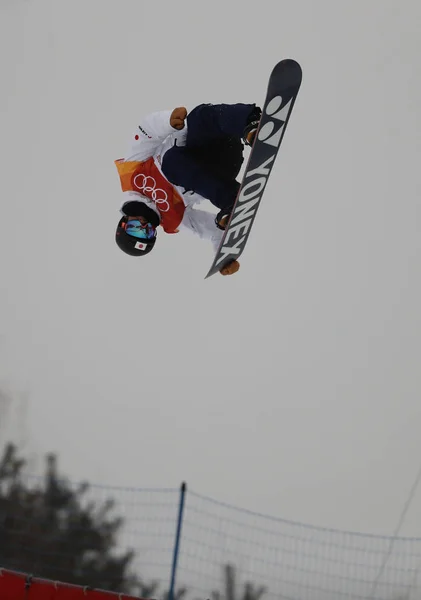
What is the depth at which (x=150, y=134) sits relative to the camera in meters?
3.72

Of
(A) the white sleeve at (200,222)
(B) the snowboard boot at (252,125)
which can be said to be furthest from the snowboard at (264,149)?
(A) the white sleeve at (200,222)

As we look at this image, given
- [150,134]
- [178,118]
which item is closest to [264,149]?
[178,118]

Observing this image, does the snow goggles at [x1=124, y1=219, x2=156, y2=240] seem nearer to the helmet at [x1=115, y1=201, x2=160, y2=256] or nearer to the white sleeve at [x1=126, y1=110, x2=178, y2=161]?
the helmet at [x1=115, y1=201, x2=160, y2=256]

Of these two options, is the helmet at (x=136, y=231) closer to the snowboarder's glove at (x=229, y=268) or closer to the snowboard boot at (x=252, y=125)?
the snowboarder's glove at (x=229, y=268)

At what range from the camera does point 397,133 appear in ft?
25.6

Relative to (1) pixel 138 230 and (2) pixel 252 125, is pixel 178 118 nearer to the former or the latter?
(2) pixel 252 125

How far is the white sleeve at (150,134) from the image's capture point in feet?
11.9

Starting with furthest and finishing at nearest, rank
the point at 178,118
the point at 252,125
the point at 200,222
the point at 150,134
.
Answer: the point at 200,222, the point at 150,134, the point at 178,118, the point at 252,125

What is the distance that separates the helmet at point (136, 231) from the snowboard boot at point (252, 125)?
65 centimetres

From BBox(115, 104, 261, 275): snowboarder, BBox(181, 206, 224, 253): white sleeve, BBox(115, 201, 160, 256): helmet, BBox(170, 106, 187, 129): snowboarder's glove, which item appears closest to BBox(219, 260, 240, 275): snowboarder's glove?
BBox(115, 104, 261, 275): snowboarder

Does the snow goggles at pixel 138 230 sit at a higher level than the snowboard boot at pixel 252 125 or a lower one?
lower

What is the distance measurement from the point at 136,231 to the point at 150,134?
0.44 m

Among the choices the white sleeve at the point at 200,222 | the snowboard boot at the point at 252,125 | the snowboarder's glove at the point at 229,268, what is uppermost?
the snowboard boot at the point at 252,125

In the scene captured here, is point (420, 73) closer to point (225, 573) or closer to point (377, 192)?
point (377, 192)
